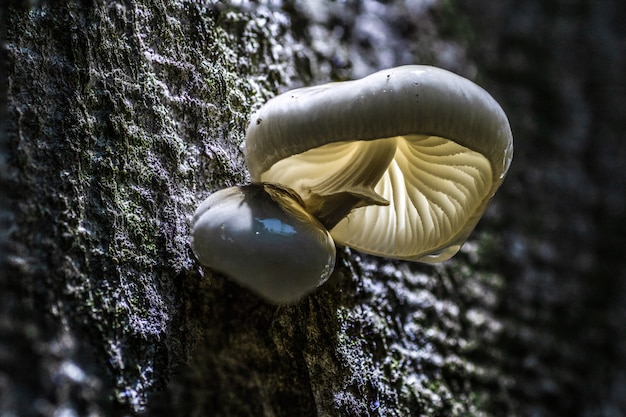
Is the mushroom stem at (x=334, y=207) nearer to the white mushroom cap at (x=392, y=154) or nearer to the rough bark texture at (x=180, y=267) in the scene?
the white mushroom cap at (x=392, y=154)

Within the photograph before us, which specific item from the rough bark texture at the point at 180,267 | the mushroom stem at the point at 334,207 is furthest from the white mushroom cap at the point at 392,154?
the rough bark texture at the point at 180,267

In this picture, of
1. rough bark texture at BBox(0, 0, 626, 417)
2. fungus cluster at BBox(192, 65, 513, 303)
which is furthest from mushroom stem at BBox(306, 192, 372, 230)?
rough bark texture at BBox(0, 0, 626, 417)

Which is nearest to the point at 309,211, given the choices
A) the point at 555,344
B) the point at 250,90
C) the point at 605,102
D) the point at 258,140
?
the point at 258,140

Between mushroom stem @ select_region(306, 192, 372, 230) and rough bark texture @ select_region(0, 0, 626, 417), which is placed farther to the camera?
mushroom stem @ select_region(306, 192, 372, 230)

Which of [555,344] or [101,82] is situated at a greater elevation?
[101,82]

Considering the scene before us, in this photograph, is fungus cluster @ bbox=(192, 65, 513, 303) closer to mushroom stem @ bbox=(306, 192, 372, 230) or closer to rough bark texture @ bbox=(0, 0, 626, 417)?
mushroom stem @ bbox=(306, 192, 372, 230)

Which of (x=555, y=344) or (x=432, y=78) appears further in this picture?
(x=555, y=344)

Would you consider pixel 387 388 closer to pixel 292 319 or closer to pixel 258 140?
pixel 292 319
